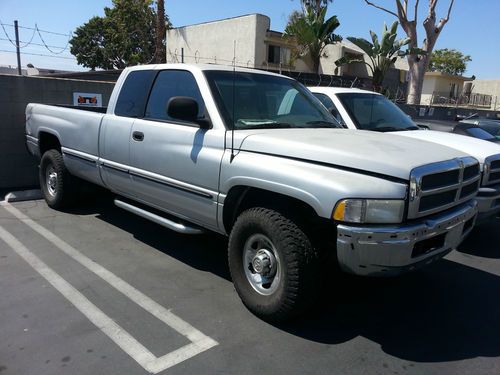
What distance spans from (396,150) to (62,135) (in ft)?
14.6

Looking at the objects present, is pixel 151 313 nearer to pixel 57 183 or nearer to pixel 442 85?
pixel 57 183

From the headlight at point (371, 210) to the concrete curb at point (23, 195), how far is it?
578 centimetres

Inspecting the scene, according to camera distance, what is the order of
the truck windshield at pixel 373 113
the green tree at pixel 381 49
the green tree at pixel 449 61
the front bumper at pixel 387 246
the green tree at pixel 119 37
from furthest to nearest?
the green tree at pixel 449 61, the green tree at pixel 119 37, the green tree at pixel 381 49, the truck windshield at pixel 373 113, the front bumper at pixel 387 246

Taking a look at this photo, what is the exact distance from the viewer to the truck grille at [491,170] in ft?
17.7

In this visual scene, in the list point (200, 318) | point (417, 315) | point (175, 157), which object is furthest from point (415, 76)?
point (200, 318)

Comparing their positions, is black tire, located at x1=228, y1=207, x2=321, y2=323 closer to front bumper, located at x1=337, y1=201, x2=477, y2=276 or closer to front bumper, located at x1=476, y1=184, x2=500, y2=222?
front bumper, located at x1=337, y1=201, x2=477, y2=276

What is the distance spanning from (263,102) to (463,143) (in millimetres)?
3318

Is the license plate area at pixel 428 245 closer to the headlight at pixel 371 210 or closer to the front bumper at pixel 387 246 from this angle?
the front bumper at pixel 387 246

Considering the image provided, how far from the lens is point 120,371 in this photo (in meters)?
2.86

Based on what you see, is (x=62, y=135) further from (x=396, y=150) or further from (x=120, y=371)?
(x=396, y=150)

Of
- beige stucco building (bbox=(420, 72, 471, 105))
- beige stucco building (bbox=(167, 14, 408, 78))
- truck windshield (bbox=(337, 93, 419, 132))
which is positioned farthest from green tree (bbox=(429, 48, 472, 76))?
truck windshield (bbox=(337, 93, 419, 132))

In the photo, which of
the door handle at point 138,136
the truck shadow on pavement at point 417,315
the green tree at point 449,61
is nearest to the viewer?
the truck shadow on pavement at point 417,315

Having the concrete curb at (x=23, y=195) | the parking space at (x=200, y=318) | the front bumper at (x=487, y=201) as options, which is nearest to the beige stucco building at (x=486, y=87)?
the front bumper at (x=487, y=201)

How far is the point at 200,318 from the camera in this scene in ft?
11.7
